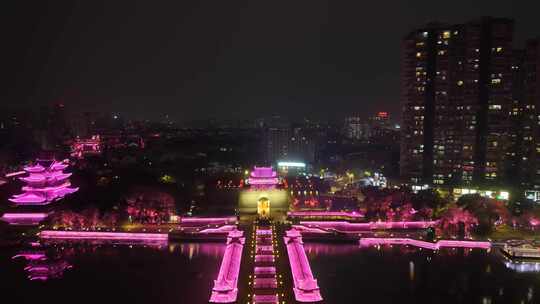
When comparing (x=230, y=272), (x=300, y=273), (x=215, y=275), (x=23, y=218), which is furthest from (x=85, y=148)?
(x=300, y=273)

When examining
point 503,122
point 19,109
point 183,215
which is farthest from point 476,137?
point 19,109

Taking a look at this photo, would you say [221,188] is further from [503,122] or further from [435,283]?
[503,122]

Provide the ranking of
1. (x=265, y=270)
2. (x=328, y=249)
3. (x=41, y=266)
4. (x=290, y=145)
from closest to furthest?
(x=265, y=270) < (x=41, y=266) < (x=328, y=249) < (x=290, y=145)

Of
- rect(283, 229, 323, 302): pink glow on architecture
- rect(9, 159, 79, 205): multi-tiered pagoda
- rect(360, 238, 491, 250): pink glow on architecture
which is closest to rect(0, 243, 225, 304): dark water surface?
rect(283, 229, 323, 302): pink glow on architecture

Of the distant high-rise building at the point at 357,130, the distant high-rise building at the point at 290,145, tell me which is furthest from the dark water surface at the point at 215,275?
the distant high-rise building at the point at 357,130

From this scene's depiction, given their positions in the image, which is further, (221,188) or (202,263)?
(221,188)

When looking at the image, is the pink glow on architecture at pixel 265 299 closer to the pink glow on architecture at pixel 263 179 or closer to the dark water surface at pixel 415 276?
the dark water surface at pixel 415 276

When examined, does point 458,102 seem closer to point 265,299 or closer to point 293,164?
point 293,164
